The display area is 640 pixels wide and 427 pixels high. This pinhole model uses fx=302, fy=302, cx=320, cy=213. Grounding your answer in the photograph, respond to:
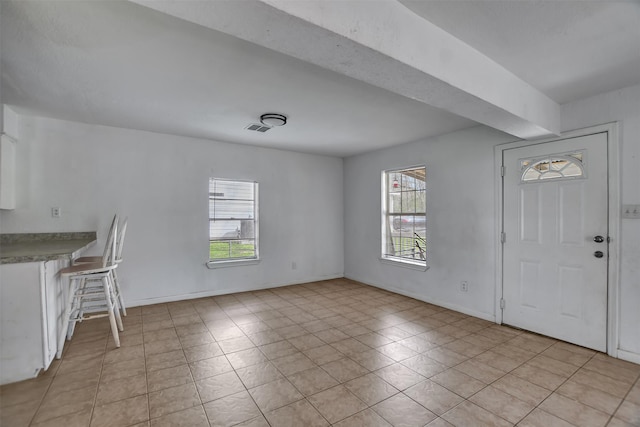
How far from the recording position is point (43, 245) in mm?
2975

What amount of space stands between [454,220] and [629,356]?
2038 millimetres

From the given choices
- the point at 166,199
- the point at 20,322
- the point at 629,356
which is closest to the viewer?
the point at 20,322

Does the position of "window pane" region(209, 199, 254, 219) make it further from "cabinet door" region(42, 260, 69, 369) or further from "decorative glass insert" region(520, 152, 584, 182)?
"decorative glass insert" region(520, 152, 584, 182)

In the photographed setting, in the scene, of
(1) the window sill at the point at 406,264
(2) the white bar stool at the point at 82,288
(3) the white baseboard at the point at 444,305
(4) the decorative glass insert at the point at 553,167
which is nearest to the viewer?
(2) the white bar stool at the point at 82,288

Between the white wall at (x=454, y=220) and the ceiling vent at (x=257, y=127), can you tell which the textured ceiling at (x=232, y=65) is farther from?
the white wall at (x=454, y=220)

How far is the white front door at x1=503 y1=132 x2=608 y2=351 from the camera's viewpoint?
2.84 meters

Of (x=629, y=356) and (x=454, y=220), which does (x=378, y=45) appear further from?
(x=629, y=356)

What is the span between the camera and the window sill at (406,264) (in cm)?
446

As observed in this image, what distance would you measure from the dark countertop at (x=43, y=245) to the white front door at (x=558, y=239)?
4.31 meters

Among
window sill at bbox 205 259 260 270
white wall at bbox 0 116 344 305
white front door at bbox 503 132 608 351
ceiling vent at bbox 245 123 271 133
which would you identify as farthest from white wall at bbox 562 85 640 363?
window sill at bbox 205 259 260 270

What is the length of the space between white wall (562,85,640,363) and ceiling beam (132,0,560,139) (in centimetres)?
100

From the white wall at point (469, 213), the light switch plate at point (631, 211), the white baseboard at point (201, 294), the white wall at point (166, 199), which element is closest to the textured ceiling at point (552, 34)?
the white wall at point (469, 213)

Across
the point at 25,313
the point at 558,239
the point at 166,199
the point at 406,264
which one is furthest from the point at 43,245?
the point at 558,239

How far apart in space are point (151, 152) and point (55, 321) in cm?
237
